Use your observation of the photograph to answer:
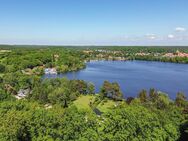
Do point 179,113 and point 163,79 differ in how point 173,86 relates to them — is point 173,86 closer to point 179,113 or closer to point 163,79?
point 163,79

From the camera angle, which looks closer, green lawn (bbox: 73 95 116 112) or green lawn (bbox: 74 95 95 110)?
green lawn (bbox: 73 95 116 112)

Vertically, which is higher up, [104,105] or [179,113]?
[179,113]

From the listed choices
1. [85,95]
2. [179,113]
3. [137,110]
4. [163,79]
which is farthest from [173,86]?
[137,110]

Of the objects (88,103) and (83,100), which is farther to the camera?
(83,100)

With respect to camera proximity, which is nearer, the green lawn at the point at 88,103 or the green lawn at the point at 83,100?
the green lawn at the point at 88,103

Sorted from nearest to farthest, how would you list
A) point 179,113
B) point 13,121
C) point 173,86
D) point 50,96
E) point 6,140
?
point 6,140
point 13,121
point 179,113
point 50,96
point 173,86

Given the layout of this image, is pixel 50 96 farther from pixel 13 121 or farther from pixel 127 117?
pixel 127 117

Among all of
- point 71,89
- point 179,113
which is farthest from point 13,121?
point 71,89

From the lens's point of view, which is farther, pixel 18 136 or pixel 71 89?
pixel 71 89

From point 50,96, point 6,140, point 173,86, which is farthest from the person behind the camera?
point 173,86
